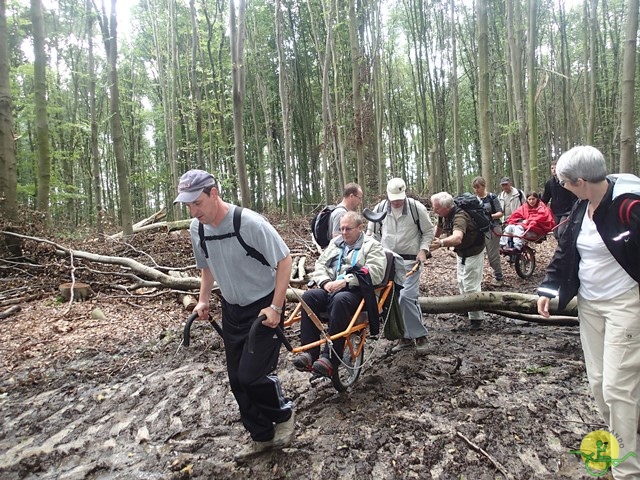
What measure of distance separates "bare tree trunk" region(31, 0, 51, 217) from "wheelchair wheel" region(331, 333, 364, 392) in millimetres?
8086

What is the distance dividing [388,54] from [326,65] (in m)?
10.1

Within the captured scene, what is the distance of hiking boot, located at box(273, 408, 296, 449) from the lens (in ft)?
9.71

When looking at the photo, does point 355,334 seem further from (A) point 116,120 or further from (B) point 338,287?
(A) point 116,120

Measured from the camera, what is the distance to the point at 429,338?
207 inches

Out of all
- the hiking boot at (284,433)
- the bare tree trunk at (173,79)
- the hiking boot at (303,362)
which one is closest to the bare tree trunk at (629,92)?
the hiking boot at (303,362)

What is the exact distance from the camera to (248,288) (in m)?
2.86

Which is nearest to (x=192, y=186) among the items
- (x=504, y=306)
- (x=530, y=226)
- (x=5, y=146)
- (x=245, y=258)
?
(x=245, y=258)

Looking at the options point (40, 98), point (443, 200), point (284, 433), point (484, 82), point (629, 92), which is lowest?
point (284, 433)

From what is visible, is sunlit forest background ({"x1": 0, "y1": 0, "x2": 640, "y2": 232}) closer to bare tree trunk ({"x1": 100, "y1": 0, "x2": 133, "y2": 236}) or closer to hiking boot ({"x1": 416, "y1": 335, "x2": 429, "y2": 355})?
bare tree trunk ({"x1": 100, "y1": 0, "x2": 133, "y2": 236})

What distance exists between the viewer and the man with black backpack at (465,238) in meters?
5.31

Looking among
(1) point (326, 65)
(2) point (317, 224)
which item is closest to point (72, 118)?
(1) point (326, 65)

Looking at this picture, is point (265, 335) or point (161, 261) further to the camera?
point (161, 261)

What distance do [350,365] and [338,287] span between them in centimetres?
74

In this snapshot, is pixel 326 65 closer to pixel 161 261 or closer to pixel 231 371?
pixel 161 261
